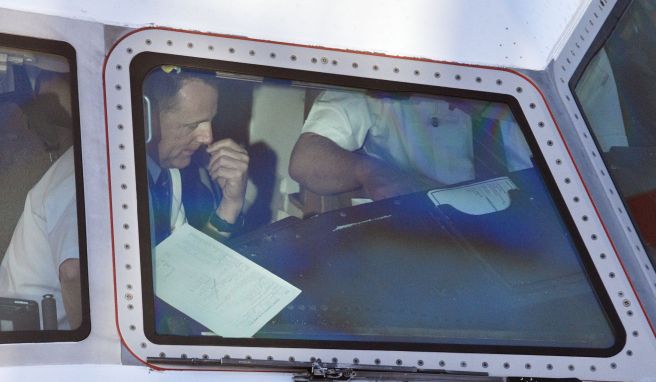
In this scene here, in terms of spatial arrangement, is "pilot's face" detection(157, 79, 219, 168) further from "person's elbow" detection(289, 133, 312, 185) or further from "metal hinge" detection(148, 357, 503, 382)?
"metal hinge" detection(148, 357, 503, 382)

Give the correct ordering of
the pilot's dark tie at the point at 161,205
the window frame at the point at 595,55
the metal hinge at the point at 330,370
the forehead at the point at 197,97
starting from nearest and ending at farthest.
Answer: the metal hinge at the point at 330,370, the pilot's dark tie at the point at 161,205, the forehead at the point at 197,97, the window frame at the point at 595,55

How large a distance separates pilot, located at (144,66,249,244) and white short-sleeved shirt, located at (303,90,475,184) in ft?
0.86

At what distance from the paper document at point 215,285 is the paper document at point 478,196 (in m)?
0.53

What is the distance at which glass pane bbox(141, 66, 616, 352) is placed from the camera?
3.10 meters

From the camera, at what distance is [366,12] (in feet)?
11.0

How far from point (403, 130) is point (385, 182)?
6.7 inches

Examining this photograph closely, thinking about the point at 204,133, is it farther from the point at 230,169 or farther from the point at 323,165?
the point at 323,165

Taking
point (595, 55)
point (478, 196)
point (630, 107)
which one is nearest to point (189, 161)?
point (478, 196)

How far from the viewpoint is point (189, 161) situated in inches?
125

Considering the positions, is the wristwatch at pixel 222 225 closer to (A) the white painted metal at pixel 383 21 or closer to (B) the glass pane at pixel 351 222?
(B) the glass pane at pixel 351 222

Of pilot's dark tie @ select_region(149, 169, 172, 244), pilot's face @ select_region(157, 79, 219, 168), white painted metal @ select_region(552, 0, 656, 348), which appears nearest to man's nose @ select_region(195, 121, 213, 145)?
pilot's face @ select_region(157, 79, 219, 168)

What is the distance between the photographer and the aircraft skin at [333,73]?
300 centimetres

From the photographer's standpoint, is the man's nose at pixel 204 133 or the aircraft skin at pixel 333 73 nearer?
the aircraft skin at pixel 333 73

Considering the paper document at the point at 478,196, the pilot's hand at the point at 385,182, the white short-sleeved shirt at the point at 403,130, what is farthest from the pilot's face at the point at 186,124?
the paper document at the point at 478,196
